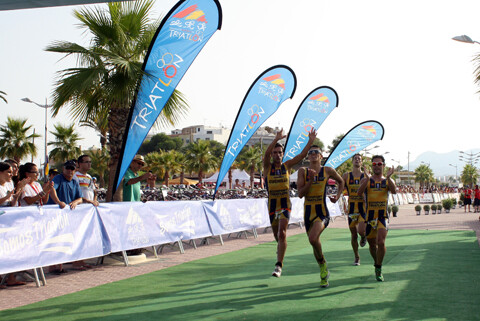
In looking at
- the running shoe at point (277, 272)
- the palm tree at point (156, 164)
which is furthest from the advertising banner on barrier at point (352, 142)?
the palm tree at point (156, 164)

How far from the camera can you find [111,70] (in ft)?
41.5

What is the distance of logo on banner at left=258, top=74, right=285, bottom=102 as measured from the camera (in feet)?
52.9

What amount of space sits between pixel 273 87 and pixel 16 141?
28.6 meters

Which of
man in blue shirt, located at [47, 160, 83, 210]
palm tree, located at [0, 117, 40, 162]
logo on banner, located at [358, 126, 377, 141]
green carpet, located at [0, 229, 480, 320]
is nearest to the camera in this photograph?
green carpet, located at [0, 229, 480, 320]

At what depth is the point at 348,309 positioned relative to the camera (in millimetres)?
5816

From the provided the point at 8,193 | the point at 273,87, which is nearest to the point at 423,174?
the point at 273,87

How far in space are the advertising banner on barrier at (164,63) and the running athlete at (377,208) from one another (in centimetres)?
458

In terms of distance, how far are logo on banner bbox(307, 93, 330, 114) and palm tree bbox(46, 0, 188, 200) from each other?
771 cm

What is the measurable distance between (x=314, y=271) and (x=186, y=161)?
54193 mm

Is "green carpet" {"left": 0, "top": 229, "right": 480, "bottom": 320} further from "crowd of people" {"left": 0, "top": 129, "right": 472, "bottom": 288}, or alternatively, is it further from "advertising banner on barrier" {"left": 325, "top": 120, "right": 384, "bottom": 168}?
"advertising banner on barrier" {"left": 325, "top": 120, "right": 384, "bottom": 168}

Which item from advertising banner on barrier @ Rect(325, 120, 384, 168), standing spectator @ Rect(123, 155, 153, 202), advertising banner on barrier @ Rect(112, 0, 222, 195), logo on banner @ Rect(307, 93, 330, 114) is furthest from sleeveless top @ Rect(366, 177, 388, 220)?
advertising banner on barrier @ Rect(325, 120, 384, 168)

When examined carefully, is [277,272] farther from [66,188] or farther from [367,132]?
[367,132]

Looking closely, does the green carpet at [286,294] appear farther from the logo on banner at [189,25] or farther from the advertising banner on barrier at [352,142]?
the advertising banner on barrier at [352,142]

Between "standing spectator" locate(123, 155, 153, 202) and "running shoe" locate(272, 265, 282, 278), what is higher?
"standing spectator" locate(123, 155, 153, 202)
